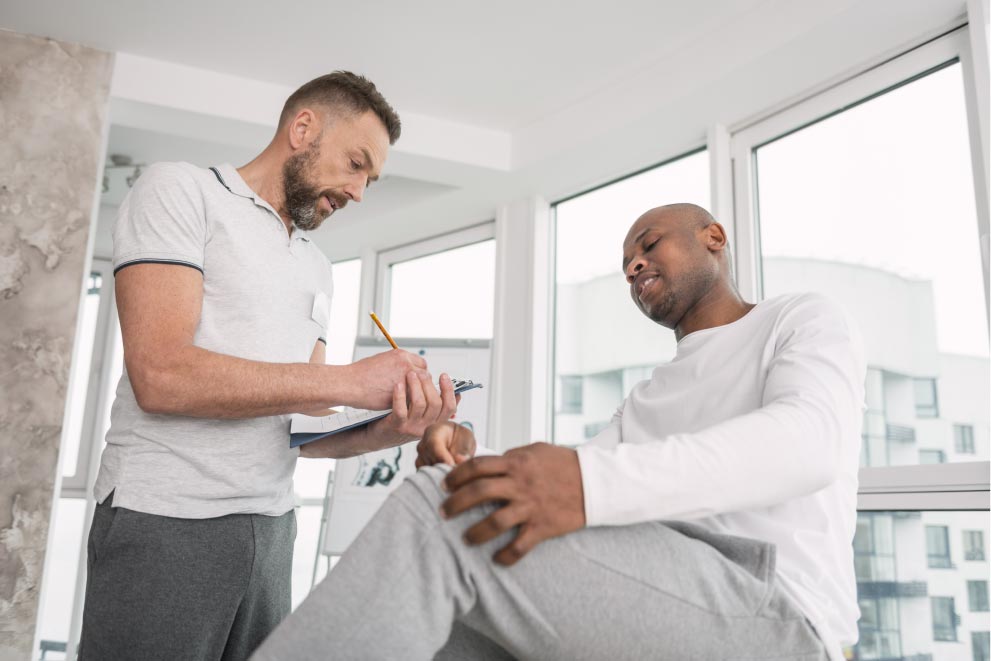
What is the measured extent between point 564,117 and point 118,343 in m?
3.35

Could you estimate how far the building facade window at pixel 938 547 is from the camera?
252 cm

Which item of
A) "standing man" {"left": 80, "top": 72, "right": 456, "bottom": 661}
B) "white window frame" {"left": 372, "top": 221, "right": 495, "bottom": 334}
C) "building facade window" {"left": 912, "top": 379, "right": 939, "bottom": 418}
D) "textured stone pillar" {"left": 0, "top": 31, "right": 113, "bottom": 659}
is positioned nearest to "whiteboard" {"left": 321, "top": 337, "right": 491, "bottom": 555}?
"white window frame" {"left": 372, "top": 221, "right": 495, "bottom": 334}

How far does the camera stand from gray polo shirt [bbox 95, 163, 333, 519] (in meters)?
1.34

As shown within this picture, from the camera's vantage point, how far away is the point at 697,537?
3.10ft

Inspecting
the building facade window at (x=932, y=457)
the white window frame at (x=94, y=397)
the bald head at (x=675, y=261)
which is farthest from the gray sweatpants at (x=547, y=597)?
Answer: the white window frame at (x=94, y=397)

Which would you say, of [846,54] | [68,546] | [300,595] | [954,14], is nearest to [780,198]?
[846,54]

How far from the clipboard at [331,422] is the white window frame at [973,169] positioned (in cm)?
183

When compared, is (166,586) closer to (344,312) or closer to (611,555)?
(611,555)

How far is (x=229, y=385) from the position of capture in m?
1.27

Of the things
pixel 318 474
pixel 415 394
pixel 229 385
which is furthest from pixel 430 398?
pixel 318 474

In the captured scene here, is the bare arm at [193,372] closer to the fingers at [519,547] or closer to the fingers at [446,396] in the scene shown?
the fingers at [446,396]

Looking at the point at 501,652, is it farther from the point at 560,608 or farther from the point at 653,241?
the point at 653,241

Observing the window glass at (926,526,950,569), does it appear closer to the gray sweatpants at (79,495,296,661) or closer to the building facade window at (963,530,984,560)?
the building facade window at (963,530,984,560)

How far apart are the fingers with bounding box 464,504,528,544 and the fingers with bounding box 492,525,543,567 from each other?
0.04 feet
